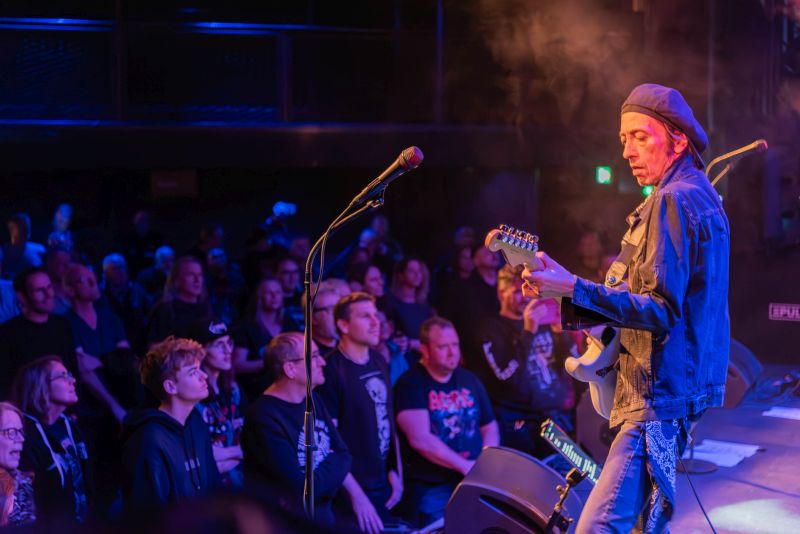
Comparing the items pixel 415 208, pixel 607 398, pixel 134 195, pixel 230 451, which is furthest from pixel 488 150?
pixel 607 398

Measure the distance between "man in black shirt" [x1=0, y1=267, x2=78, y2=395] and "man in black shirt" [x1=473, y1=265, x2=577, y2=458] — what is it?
2472 mm

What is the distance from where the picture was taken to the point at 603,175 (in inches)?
376

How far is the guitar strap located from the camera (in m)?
2.83

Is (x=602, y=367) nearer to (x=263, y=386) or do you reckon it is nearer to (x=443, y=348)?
(x=443, y=348)

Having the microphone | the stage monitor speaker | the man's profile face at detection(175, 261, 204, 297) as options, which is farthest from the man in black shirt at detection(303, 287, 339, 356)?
the microphone

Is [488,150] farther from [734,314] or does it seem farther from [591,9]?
[734,314]

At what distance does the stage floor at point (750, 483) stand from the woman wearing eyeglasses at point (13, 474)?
2.70m

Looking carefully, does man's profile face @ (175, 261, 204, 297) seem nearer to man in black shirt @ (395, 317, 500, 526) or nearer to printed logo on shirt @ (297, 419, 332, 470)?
man in black shirt @ (395, 317, 500, 526)

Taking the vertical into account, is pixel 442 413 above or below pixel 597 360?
below

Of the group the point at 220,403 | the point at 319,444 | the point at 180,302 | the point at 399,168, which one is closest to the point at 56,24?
the point at 180,302

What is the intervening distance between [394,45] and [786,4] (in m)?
3.78

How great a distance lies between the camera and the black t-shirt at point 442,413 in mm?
5047

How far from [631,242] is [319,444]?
6.83 feet

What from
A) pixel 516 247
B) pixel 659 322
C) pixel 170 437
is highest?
pixel 516 247
